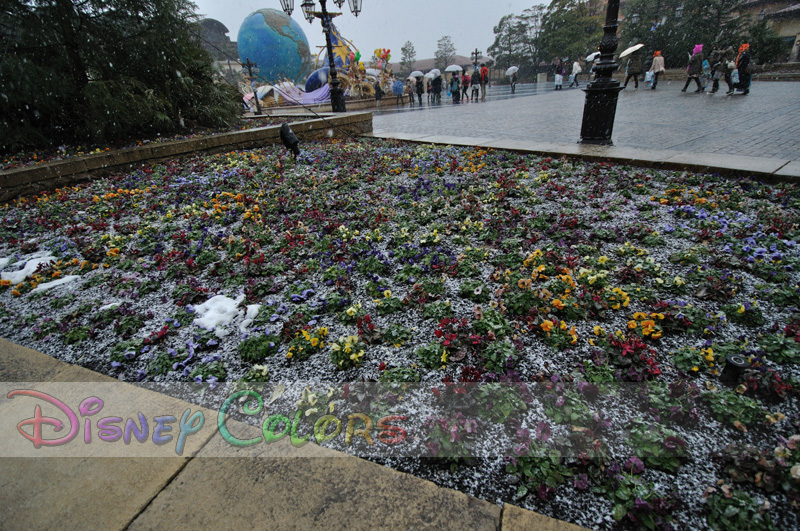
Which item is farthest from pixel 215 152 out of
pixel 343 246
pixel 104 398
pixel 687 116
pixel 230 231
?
pixel 687 116

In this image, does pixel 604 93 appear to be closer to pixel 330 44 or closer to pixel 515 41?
pixel 330 44

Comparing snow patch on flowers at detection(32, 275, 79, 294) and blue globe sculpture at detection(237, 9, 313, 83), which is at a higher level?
blue globe sculpture at detection(237, 9, 313, 83)

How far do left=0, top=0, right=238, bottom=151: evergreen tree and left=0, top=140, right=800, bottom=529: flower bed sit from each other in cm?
365

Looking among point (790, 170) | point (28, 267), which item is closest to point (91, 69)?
point (28, 267)

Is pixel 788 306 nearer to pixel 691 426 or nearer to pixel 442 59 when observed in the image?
pixel 691 426

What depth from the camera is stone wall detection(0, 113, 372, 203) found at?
6094 mm

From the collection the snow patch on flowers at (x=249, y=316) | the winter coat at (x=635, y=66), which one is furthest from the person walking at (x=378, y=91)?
the snow patch on flowers at (x=249, y=316)

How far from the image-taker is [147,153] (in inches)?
300

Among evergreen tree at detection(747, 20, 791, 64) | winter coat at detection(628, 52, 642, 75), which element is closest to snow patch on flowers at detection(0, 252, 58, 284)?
winter coat at detection(628, 52, 642, 75)

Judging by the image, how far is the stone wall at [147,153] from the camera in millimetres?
6094

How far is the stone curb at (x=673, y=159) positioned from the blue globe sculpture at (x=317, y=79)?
24943mm

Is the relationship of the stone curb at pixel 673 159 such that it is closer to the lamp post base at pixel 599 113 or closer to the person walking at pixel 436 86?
the lamp post base at pixel 599 113

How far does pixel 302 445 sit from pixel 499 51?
223 ft

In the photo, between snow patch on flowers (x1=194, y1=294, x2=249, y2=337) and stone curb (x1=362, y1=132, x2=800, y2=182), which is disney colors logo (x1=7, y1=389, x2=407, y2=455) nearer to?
snow patch on flowers (x1=194, y1=294, x2=249, y2=337)
